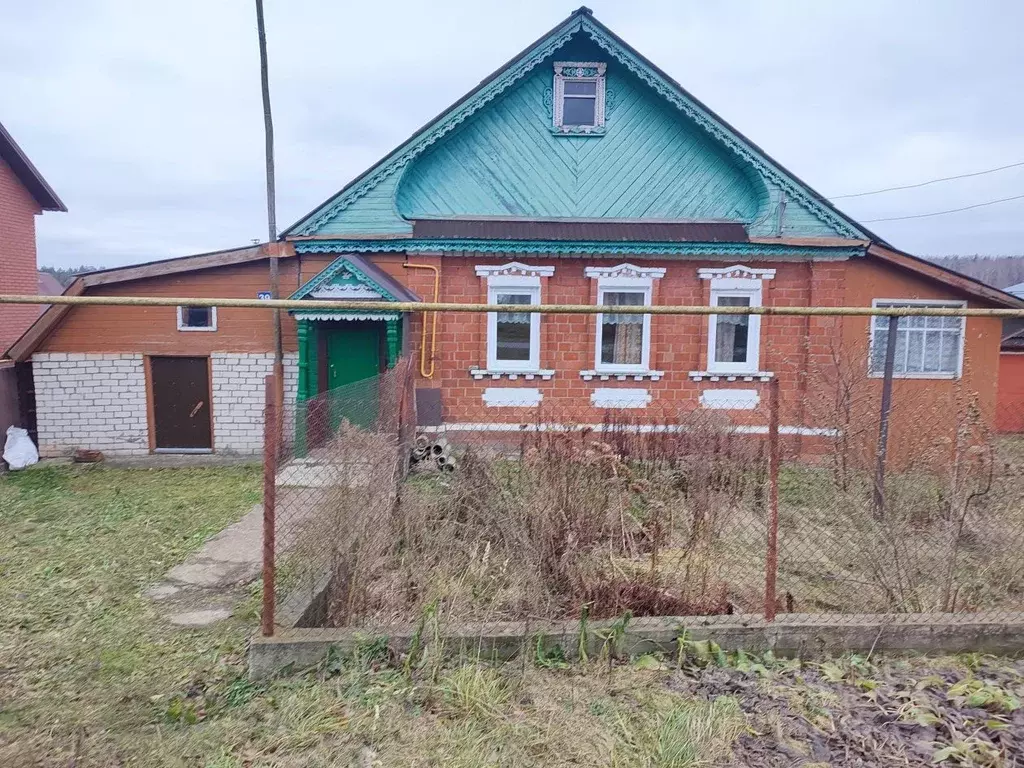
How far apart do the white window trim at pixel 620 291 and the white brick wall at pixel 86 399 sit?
319 inches

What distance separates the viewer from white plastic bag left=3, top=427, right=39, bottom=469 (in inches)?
385

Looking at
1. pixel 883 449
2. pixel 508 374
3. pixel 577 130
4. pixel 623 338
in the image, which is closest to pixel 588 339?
pixel 623 338

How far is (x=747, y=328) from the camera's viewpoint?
10320 mm

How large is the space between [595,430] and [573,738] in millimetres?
6457

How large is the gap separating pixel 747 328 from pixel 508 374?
4.32m

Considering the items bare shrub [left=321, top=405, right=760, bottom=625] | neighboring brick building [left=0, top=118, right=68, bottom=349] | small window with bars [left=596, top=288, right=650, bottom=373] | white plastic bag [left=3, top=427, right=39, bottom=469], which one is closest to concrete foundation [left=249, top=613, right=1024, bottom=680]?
bare shrub [left=321, top=405, right=760, bottom=625]

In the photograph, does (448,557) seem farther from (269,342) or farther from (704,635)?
(269,342)

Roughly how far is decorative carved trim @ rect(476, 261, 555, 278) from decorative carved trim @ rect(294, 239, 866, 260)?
24cm

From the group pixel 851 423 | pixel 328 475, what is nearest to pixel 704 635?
pixel 328 475

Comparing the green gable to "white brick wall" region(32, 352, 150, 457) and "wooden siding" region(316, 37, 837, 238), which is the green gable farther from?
"white brick wall" region(32, 352, 150, 457)

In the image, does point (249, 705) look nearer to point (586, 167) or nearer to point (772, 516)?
point (772, 516)

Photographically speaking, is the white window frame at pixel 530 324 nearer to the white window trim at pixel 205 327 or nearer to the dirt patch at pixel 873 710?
the white window trim at pixel 205 327

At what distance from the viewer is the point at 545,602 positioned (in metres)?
3.97

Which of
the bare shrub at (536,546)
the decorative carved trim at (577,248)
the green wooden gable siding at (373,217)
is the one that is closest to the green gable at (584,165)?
the green wooden gable siding at (373,217)
